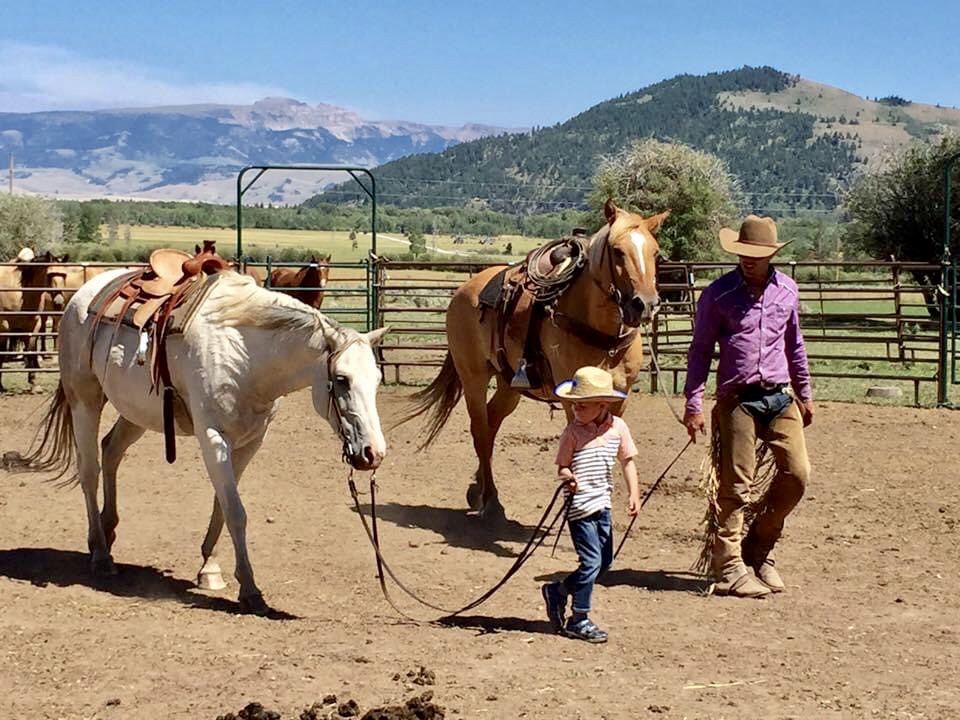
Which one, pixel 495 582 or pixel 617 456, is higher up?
pixel 617 456

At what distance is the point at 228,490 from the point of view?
5797 millimetres

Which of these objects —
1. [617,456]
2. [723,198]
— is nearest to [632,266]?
[617,456]

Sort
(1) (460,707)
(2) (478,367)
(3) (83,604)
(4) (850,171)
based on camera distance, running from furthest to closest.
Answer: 1. (4) (850,171)
2. (2) (478,367)
3. (3) (83,604)
4. (1) (460,707)

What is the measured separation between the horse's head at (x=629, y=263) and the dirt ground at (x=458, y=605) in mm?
1523

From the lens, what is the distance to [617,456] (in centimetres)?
527

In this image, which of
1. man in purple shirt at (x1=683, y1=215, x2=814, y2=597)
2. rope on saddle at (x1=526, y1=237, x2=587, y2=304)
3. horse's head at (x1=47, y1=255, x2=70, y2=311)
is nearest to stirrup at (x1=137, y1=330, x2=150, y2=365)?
rope on saddle at (x1=526, y1=237, x2=587, y2=304)

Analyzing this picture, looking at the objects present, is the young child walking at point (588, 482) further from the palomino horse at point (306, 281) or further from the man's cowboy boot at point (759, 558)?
the palomino horse at point (306, 281)

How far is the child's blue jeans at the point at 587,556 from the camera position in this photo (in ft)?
16.8

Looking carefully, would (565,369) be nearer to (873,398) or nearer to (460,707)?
(460,707)

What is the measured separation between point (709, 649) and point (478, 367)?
12.1ft

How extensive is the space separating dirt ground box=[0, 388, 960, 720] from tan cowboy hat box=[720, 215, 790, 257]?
1805mm

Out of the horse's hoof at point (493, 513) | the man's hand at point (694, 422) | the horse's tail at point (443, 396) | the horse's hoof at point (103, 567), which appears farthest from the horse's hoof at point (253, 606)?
the horse's tail at point (443, 396)

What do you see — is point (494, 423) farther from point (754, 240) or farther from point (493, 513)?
point (754, 240)

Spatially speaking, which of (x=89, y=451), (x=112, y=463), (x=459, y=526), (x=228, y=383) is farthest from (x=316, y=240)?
(x=228, y=383)
